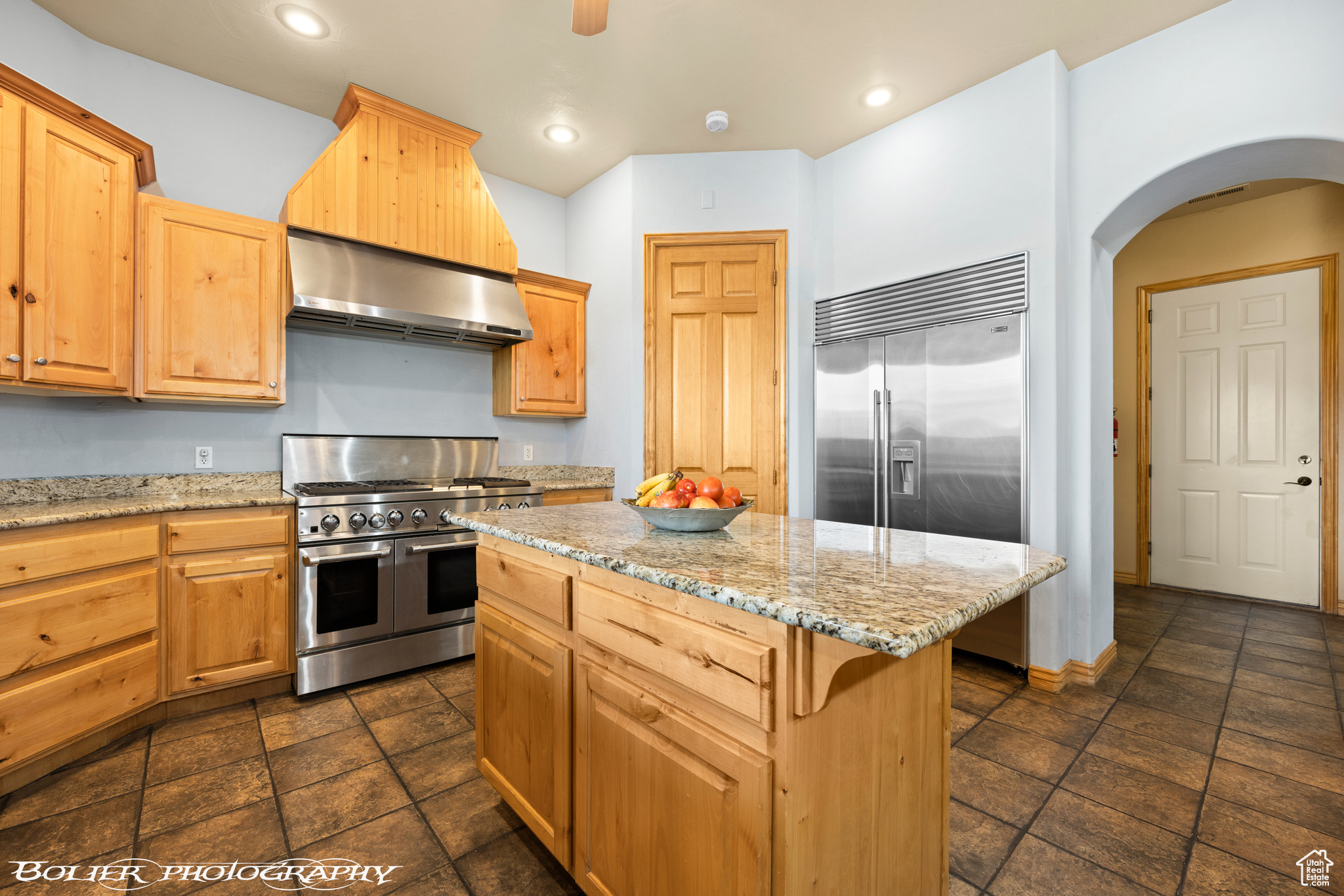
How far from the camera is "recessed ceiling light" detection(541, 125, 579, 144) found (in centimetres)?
341

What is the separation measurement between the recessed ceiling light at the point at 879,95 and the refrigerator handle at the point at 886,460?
5.25 feet

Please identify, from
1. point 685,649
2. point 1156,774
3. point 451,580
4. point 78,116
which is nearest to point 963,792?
point 1156,774

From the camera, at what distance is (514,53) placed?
277 centimetres

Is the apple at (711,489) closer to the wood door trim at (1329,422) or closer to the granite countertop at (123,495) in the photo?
the granite countertop at (123,495)

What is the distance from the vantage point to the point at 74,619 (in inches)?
79.2

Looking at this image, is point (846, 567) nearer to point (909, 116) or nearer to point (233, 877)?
point (233, 877)

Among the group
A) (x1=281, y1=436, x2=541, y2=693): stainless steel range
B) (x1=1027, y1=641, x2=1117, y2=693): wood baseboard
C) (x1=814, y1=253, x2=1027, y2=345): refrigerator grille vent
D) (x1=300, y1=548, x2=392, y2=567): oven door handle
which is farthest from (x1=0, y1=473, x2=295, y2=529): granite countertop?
(x1=1027, y1=641, x2=1117, y2=693): wood baseboard

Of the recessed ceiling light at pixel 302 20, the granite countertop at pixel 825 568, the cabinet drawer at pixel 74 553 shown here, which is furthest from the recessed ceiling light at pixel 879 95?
the cabinet drawer at pixel 74 553

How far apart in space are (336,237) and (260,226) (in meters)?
0.32

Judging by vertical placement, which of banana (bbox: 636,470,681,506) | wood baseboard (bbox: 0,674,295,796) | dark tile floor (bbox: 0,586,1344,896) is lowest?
dark tile floor (bbox: 0,586,1344,896)

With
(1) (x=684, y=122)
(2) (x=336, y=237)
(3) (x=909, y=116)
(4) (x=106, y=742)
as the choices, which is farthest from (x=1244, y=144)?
(4) (x=106, y=742)

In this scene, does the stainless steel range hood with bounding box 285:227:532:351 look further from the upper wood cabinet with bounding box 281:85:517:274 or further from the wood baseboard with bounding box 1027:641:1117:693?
the wood baseboard with bounding box 1027:641:1117:693

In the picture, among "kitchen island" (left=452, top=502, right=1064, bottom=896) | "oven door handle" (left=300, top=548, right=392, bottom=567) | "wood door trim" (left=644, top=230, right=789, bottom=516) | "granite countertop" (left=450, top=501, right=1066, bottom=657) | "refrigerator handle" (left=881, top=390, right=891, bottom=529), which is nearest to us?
"granite countertop" (left=450, top=501, right=1066, bottom=657)

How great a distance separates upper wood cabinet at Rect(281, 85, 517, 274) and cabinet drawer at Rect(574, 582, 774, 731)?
2.65 meters
